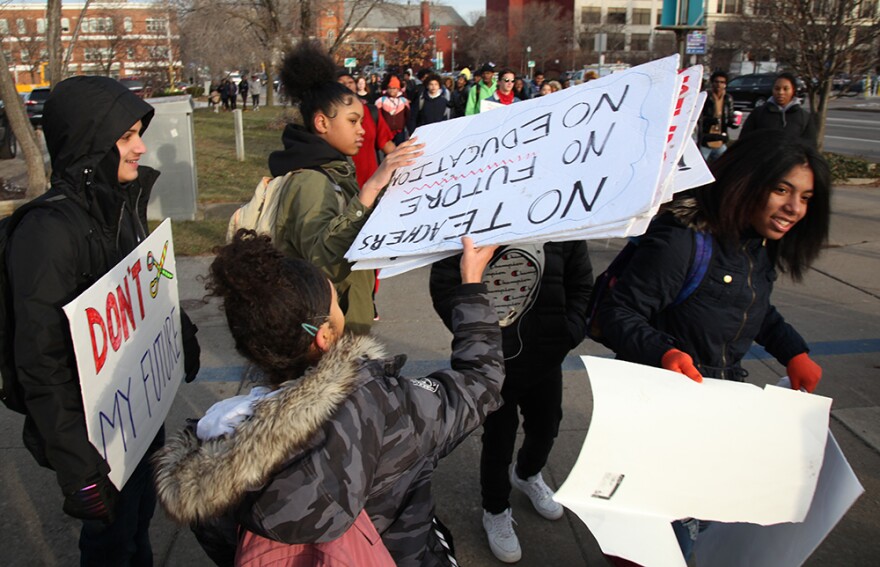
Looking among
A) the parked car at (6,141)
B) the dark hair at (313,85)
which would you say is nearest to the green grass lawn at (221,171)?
the dark hair at (313,85)

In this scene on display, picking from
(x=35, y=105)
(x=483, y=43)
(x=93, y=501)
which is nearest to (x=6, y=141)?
(x=35, y=105)

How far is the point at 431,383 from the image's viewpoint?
155 cm

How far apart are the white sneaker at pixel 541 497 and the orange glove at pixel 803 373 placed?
1196 millimetres

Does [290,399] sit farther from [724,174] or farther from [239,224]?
[724,174]

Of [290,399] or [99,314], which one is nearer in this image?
[290,399]

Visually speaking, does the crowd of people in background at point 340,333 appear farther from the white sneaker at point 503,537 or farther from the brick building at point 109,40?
the brick building at point 109,40

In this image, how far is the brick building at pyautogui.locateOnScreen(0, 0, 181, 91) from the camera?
89.1 feet

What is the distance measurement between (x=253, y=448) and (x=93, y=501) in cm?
94

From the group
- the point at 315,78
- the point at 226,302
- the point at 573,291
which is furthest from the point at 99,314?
the point at 573,291

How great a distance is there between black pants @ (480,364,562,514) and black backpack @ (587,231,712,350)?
0.33 metres

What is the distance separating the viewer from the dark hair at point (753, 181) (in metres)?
2.04

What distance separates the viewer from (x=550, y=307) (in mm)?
2543

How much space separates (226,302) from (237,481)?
41 centimetres

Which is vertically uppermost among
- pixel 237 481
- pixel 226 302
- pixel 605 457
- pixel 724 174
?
pixel 724 174
